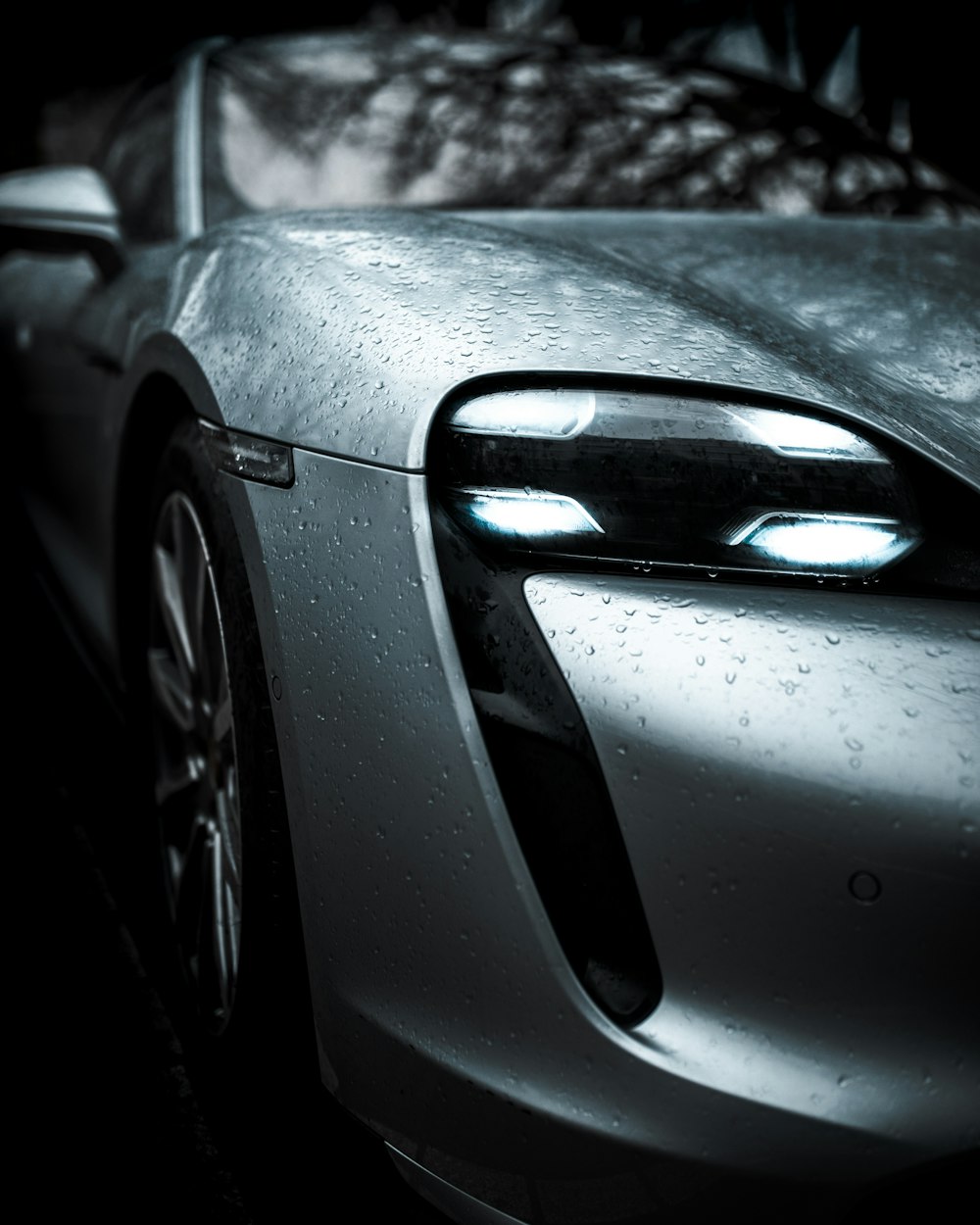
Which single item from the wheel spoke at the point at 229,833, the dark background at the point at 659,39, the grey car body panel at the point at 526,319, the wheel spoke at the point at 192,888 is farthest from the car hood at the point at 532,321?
the dark background at the point at 659,39

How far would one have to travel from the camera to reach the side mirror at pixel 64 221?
6.47 ft

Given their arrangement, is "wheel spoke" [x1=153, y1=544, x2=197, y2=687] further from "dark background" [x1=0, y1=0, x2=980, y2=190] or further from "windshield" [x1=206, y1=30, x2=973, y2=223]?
"dark background" [x1=0, y1=0, x2=980, y2=190]

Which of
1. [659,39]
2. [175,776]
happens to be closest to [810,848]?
[175,776]

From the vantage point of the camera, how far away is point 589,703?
2.97ft

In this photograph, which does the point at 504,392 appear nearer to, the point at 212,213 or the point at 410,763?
the point at 410,763

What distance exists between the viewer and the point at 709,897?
869mm

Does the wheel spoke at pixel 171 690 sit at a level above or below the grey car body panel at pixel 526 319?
below

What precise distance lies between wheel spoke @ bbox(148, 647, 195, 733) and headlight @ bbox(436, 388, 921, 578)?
67cm

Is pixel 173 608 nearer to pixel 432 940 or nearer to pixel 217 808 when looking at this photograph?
pixel 217 808

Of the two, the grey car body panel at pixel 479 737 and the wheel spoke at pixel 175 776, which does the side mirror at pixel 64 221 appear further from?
the wheel spoke at pixel 175 776

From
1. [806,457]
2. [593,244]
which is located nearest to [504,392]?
[806,457]

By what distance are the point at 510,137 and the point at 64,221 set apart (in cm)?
80

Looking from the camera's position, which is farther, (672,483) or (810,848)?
(672,483)

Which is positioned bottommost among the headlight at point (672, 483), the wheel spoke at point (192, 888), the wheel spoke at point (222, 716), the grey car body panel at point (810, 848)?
the wheel spoke at point (192, 888)
